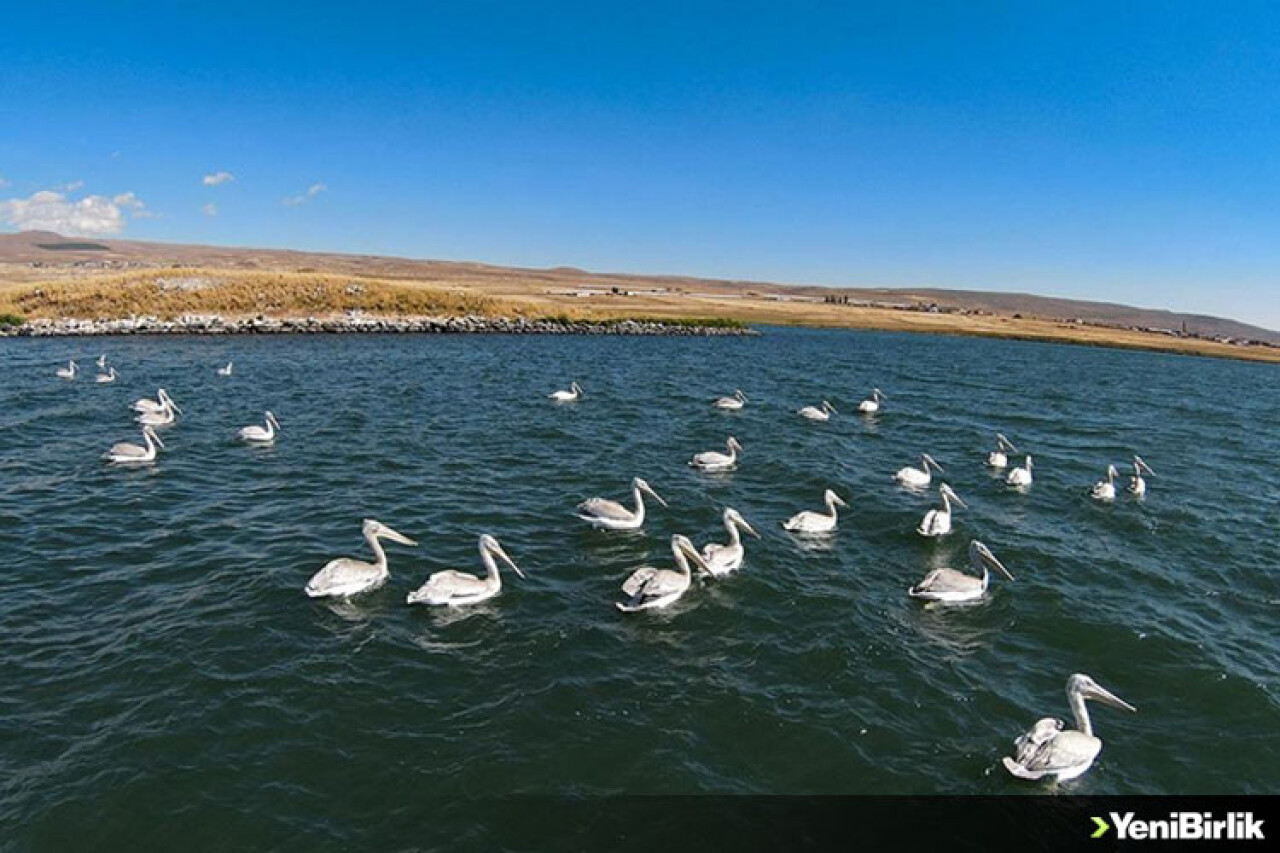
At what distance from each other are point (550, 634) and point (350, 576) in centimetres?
469

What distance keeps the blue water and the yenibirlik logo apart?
508 mm

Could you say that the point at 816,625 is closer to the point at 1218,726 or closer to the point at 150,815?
the point at 1218,726

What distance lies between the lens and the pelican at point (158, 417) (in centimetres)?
2888

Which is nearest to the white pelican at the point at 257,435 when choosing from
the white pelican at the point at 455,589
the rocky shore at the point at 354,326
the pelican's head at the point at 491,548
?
the white pelican at the point at 455,589

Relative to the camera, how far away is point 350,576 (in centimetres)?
1502

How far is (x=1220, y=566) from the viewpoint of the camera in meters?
19.3

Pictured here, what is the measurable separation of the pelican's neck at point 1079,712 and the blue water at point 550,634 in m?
0.58

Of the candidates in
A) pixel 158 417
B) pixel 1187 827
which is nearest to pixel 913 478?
pixel 1187 827

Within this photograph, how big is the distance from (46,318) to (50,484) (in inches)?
2061

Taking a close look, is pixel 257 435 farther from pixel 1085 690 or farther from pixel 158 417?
pixel 1085 690

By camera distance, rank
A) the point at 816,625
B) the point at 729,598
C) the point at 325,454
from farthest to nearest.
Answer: the point at 325,454, the point at 729,598, the point at 816,625

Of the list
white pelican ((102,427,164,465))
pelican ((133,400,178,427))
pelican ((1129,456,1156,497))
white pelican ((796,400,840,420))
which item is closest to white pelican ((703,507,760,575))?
pelican ((1129,456,1156,497))

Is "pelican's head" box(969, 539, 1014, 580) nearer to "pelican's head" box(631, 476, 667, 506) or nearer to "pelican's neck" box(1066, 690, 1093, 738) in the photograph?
"pelican's neck" box(1066, 690, 1093, 738)

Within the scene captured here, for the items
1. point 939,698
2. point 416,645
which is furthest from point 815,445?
point 416,645
